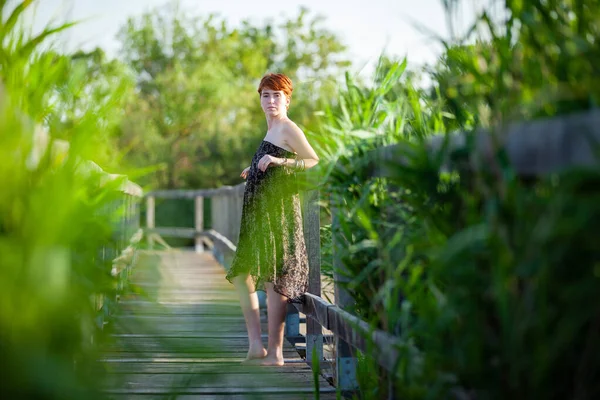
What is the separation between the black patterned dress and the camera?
430 centimetres

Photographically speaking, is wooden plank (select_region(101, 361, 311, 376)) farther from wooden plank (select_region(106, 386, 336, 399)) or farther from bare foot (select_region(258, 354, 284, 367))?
wooden plank (select_region(106, 386, 336, 399))

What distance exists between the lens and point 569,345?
1.66 metres

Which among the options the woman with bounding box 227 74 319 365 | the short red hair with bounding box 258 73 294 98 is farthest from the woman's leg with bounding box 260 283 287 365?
the short red hair with bounding box 258 73 294 98

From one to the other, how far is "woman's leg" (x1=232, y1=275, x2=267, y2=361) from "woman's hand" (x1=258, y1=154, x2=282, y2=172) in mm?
617

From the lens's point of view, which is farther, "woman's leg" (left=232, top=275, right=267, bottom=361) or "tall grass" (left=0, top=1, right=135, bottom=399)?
"woman's leg" (left=232, top=275, right=267, bottom=361)

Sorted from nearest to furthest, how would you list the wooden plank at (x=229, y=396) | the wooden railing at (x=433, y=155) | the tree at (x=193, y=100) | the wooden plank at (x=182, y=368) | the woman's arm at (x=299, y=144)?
1. the wooden railing at (x=433, y=155)
2. the wooden plank at (x=229, y=396)
3. the wooden plank at (x=182, y=368)
4. the woman's arm at (x=299, y=144)
5. the tree at (x=193, y=100)

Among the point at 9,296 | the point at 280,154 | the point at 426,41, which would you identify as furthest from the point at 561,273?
the point at 280,154

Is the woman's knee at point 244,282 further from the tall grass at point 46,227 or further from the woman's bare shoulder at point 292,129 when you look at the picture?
the tall grass at point 46,227

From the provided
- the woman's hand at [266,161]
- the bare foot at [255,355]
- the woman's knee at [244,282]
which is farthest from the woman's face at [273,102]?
the bare foot at [255,355]

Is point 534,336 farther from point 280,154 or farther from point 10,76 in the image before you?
point 280,154

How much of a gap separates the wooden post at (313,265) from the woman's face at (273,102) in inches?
17.1

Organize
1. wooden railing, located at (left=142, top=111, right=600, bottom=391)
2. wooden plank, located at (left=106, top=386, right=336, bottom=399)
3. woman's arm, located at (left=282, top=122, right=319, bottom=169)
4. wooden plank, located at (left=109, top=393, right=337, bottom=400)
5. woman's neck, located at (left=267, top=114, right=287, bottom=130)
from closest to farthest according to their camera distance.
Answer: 1. wooden railing, located at (left=142, top=111, right=600, bottom=391)
2. wooden plank, located at (left=109, top=393, right=337, bottom=400)
3. wooden plank, located at (left=106, top=386, right=336, bottom=399)
4. woman's arm, located at (left=282, top=122, right=319, bottom=169)
5. woman's neck, located at (left=267, top=114, right=287, bottom=130)

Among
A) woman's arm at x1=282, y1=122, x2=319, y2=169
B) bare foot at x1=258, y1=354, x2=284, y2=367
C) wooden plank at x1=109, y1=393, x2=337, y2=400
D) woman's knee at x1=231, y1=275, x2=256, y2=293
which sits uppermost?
woman's arm at x1=282, y1=122, x2=319, y2=169

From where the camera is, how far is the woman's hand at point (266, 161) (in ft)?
13.6
